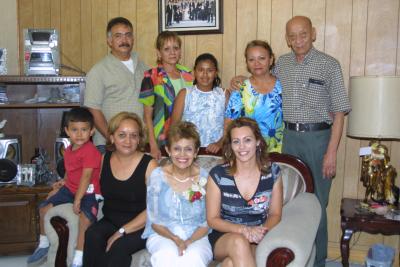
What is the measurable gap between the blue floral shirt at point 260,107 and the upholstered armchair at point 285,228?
173 millimetres

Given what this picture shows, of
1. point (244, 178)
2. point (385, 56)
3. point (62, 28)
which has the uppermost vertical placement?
point (62, 28)

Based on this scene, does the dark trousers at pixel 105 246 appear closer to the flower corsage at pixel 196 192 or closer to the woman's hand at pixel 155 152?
the flower corsage at pixel 196 192

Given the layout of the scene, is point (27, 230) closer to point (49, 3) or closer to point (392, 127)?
point (49, 3)

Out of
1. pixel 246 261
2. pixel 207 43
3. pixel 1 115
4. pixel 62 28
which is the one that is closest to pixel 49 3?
pixel 62 28

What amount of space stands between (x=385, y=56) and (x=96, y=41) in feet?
7.50

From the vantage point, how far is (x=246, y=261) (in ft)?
6.33

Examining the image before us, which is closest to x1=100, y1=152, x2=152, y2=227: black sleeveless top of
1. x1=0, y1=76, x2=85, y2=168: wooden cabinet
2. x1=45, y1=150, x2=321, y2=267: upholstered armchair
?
x1=45, y1=150, x2=321, y2=267: upholstered armchair

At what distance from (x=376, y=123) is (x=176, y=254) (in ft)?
4.84

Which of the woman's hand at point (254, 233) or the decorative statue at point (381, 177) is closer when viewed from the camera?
the woman's hand at point (254, 233)

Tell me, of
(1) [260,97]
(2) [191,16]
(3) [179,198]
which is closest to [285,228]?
(3) [179,198]

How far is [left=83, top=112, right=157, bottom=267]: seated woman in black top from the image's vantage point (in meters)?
2.23

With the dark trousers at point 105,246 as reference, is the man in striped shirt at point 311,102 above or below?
above

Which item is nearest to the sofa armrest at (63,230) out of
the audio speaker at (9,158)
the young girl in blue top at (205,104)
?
the young girl in blue top at (205,104)

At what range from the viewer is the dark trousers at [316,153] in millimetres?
2746
